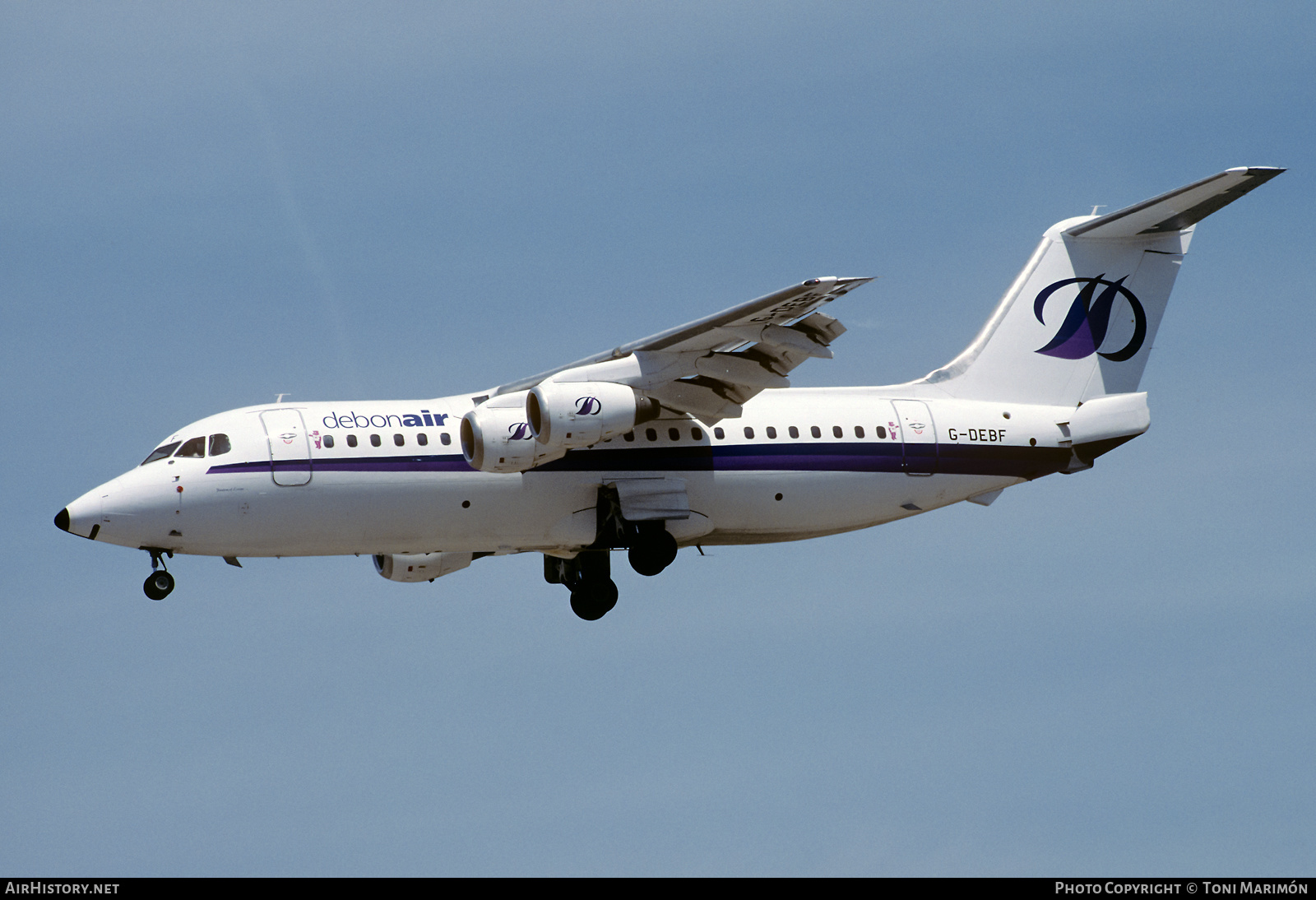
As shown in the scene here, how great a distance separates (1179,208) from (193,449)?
11.2m

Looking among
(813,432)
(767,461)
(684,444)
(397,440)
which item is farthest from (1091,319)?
(397,440)

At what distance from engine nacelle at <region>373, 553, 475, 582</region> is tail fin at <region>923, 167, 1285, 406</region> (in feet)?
19.0

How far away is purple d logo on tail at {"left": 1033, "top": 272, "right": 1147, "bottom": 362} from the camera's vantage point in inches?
894

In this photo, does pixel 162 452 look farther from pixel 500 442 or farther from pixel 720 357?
pixel 720 357

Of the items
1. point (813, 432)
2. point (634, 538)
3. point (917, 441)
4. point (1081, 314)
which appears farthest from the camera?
point (1081, 314)

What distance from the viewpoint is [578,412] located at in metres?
19.0

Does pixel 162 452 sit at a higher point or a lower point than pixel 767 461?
lower

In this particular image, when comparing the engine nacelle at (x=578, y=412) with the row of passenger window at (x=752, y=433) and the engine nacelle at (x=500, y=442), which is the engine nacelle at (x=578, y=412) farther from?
the row of passenger window at (x=752, y=433)

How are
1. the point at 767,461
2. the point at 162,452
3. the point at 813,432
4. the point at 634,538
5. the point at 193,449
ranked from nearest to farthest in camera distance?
the point at 193,449
the point at 162,452
the point at 634,538
the point at 767,461
the point at 813,432

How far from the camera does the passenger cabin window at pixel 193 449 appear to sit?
19.5 meters

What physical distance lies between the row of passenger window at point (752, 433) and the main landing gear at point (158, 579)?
15.7 ft

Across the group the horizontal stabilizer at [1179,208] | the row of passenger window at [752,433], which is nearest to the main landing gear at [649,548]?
the row of passenger window at [752,433]

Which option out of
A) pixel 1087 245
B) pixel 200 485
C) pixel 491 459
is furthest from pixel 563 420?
pixel 1087 245

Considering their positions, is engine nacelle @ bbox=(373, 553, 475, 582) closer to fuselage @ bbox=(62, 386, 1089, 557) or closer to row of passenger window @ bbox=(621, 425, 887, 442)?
fuselage @ bbox=(62, 386, 1089, 557)
